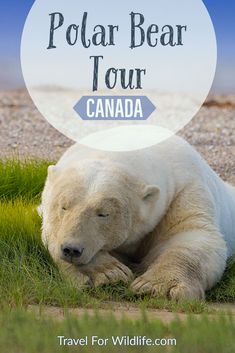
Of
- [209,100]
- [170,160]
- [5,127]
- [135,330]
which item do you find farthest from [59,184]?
[209,100]

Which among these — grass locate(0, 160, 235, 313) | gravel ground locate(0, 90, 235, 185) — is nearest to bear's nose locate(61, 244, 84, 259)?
grass locate(0, 160, 235, 313)

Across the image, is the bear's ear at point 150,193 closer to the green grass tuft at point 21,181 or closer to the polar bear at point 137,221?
the polar bear at point 137,221

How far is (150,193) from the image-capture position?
7.09 m

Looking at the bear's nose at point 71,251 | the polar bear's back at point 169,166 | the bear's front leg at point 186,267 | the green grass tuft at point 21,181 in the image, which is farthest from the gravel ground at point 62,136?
Answer: the bear's nose at point 71,251

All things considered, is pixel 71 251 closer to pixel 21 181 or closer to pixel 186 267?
pixel 186 267

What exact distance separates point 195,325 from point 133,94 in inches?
97.7

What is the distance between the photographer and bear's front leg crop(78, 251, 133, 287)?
6.92 m

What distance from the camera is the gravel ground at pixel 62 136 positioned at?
11.9 meters

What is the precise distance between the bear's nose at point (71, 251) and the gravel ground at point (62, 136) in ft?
12.7

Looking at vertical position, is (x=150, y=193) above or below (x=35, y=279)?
above

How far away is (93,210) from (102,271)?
40cm

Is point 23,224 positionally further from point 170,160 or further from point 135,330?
point 135,330

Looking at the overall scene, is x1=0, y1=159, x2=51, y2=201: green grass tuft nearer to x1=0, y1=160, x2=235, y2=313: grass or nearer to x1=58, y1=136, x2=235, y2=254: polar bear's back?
x1=0, y1=160, x2=235, y2=313: grass

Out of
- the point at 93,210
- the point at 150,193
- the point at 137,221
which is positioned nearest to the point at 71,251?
the point at 93,210
